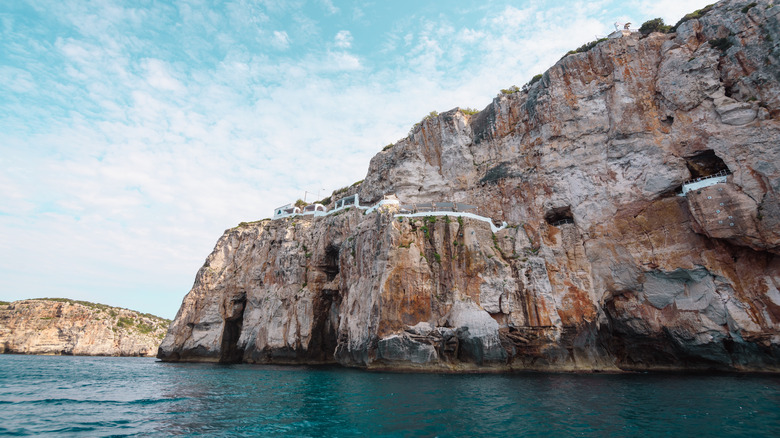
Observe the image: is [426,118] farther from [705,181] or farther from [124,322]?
[124,322]

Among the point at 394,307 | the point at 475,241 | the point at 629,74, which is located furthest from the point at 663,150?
the point at 394,307

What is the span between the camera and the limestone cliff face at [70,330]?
7706 cm

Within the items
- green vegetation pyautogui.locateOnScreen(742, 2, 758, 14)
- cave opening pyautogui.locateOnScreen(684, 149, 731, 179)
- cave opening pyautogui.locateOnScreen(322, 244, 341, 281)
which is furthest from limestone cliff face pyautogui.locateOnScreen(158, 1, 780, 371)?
cave opening pyautogui.locateOnScreen(322, 244, 341, 281)

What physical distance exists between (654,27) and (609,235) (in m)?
20.7

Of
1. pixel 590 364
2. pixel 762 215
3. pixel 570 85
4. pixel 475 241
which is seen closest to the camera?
pixel 762 215

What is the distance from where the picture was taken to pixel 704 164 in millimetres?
31234

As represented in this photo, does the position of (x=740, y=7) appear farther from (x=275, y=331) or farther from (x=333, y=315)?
(x=275, y=331)

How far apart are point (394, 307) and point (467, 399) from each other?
14125 mm

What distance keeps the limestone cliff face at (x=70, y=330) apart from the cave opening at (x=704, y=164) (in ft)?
348

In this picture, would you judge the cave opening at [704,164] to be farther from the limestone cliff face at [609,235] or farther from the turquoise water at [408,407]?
the turquoise water at [408,407]

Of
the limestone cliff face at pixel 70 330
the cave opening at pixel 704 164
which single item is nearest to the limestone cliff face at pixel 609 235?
the cave opening at pixel 704 164

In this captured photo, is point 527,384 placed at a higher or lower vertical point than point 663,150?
lower

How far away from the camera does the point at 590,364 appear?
30703 mm

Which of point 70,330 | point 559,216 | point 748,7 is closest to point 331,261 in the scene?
point 559,216
